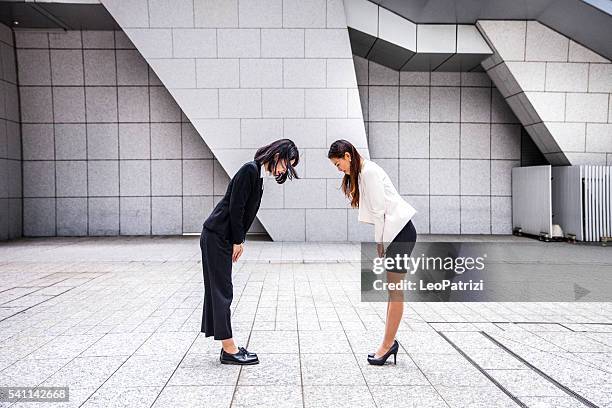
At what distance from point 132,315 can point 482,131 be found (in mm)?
11630

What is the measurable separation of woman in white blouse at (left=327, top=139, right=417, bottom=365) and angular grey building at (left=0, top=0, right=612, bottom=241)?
28.5 ft

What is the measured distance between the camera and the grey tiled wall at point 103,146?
14039 millimetres

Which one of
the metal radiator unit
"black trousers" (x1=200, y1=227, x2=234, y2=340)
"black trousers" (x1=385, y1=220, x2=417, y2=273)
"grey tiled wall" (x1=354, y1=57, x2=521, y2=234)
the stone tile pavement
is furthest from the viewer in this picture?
"grey tiled wall" (x1=354, y1=57, x2=521, y2=234)

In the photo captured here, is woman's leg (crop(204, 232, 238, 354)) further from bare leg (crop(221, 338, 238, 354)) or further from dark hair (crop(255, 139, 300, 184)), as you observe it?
dark hair (crop(255, 139, 300, 184))

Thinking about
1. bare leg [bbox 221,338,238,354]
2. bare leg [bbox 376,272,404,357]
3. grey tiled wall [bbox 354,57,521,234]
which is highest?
grey tiled wall [bbox 354,57,521,234]

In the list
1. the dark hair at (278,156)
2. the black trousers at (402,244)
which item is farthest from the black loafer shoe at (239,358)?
the dark hair at (278,156)

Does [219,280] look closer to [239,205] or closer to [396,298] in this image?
[239,205]

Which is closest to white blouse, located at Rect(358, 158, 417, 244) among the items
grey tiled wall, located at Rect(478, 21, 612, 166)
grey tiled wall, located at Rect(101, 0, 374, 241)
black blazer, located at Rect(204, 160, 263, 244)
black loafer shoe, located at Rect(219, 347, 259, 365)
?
black blazer, located at Rect(204, 160, 263, 244)

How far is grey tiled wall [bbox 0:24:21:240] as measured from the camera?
1330cm

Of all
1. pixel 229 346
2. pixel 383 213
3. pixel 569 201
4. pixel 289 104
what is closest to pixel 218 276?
pixel 229 346

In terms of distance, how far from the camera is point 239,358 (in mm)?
4098

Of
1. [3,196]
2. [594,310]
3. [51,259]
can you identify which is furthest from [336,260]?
[3,196]

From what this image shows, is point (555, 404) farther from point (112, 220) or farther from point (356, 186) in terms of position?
point (112, 220)

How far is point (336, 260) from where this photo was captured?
988 cm
